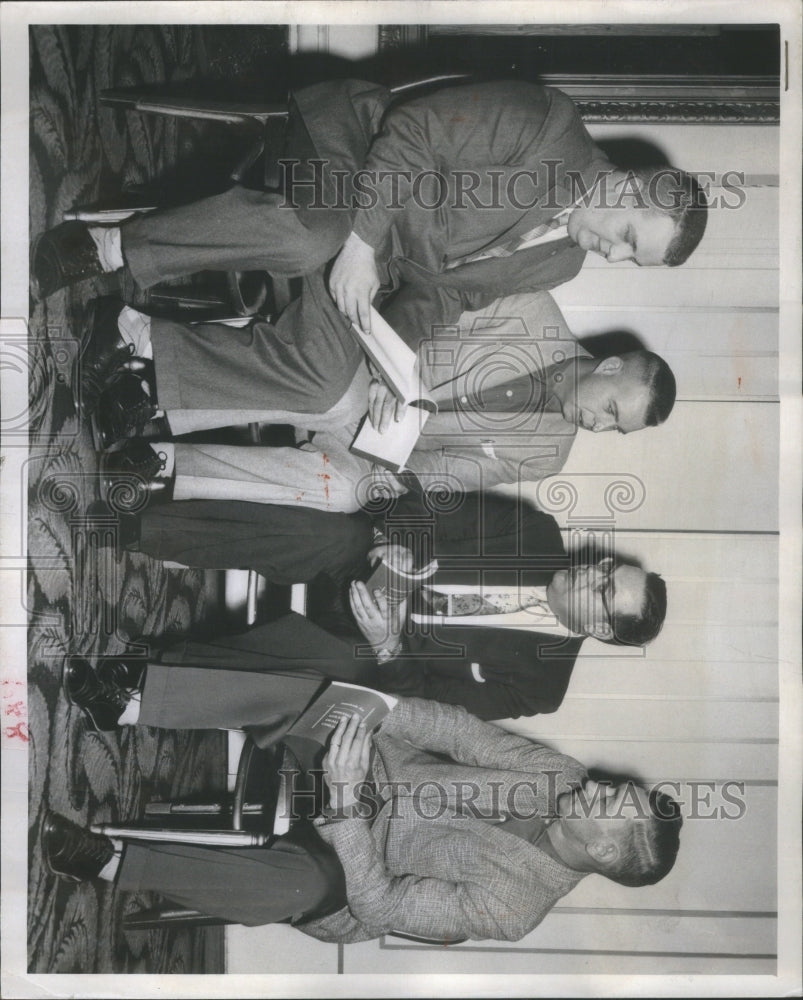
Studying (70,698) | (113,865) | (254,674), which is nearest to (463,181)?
(254,674)

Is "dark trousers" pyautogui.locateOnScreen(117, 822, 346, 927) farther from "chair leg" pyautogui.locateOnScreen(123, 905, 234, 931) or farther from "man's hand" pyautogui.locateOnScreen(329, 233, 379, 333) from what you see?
"man's hand" pyautogui.locateOnScreen(329, 233, 379, 333)

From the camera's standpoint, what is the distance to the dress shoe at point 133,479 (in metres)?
1.58

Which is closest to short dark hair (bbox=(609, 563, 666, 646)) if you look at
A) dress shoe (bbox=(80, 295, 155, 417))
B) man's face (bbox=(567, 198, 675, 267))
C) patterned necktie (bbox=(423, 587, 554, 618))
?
patterned necktie (bbox=(423, 587, 554, 618))

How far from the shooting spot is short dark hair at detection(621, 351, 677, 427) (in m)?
1.58

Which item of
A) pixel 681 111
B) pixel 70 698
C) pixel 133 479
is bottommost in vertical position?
pixel 70 698

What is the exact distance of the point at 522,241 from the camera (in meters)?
1.57

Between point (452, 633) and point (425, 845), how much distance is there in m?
0.38

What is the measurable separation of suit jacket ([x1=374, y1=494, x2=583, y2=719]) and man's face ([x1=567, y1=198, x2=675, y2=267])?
17.8 inches

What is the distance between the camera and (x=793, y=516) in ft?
5.34

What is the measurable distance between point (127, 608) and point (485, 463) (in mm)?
661

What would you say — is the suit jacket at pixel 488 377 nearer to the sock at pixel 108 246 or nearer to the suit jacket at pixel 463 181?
the suit jacket at pixel 463 181

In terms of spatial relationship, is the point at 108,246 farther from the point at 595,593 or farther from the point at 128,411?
the point at 595,593

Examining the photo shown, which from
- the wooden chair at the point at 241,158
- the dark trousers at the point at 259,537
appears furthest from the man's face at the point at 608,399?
the wooden chair at the point at 241,158

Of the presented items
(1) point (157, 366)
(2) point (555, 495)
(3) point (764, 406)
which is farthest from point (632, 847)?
(1) point (157, 366)
